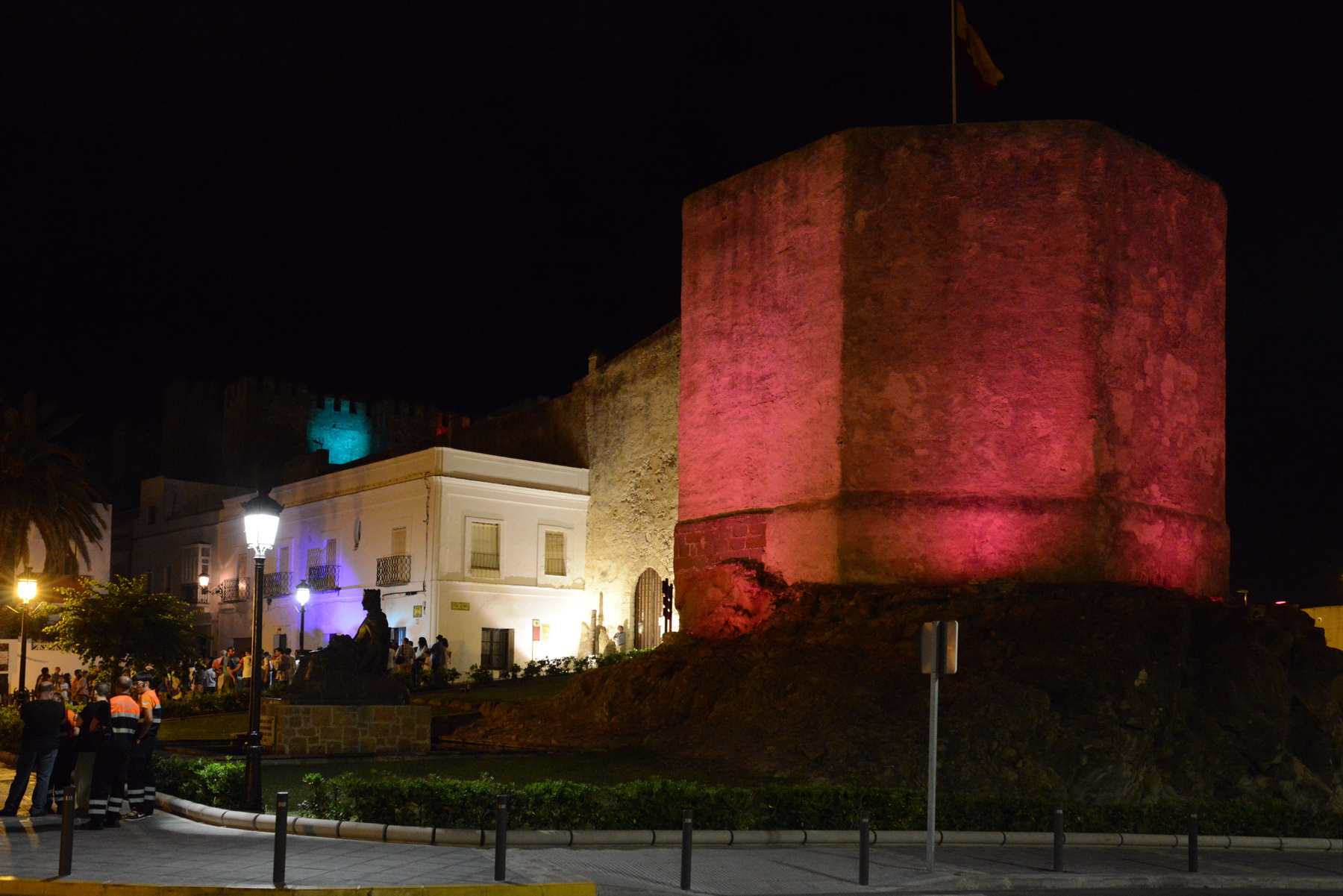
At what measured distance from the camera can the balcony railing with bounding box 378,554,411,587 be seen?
2950cm

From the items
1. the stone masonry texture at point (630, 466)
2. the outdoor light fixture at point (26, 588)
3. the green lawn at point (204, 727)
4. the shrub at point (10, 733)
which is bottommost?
the green lawn at point (204, 727)

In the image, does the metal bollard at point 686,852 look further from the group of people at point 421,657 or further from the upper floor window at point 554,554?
the upper floor window at point 554,554

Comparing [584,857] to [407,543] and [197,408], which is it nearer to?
[407,543]

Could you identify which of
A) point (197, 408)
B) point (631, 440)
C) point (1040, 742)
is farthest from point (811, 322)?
point (197, 408)

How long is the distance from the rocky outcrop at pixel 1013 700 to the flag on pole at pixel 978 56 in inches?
303

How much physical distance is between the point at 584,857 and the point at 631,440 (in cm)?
2168

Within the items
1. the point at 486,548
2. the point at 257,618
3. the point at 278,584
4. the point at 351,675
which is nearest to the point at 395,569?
the point at 486,548

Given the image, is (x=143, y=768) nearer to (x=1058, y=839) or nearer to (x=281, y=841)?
(x=281, y=841)

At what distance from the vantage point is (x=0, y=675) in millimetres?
28500

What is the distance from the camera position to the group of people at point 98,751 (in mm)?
9977

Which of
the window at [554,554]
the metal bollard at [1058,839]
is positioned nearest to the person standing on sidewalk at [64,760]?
the metal bollard at [1058,839]

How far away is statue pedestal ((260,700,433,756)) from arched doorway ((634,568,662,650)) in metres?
14.9

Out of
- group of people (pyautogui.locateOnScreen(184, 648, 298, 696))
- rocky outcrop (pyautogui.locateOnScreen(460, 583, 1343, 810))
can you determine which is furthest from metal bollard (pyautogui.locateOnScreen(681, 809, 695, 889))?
group of people (pyautogui.locateOnScreen(184, 648, 298, 696))

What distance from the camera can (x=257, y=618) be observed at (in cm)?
1137
